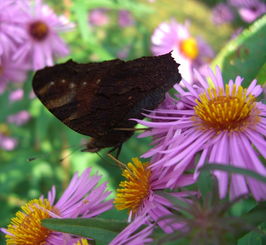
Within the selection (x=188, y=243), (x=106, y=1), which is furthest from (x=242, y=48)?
(x=106, y=1)

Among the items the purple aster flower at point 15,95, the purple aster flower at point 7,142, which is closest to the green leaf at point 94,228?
the purple aster flower at point 15,95

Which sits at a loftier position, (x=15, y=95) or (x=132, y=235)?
(x=15, y=95)

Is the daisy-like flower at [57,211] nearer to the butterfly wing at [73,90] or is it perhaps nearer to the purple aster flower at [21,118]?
the butterfly wing at [73,90]

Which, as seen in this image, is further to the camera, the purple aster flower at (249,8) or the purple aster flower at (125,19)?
the purple aster flower at (125,19)

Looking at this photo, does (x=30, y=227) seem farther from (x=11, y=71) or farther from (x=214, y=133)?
(x=11, y=71)

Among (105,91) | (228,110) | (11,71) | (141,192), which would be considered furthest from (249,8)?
(141,192)

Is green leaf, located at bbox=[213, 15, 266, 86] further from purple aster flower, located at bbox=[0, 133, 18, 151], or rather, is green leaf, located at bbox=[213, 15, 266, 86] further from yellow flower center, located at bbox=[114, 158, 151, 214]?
purple aster flower, located at bbox=[0, 133, 18, 151]
